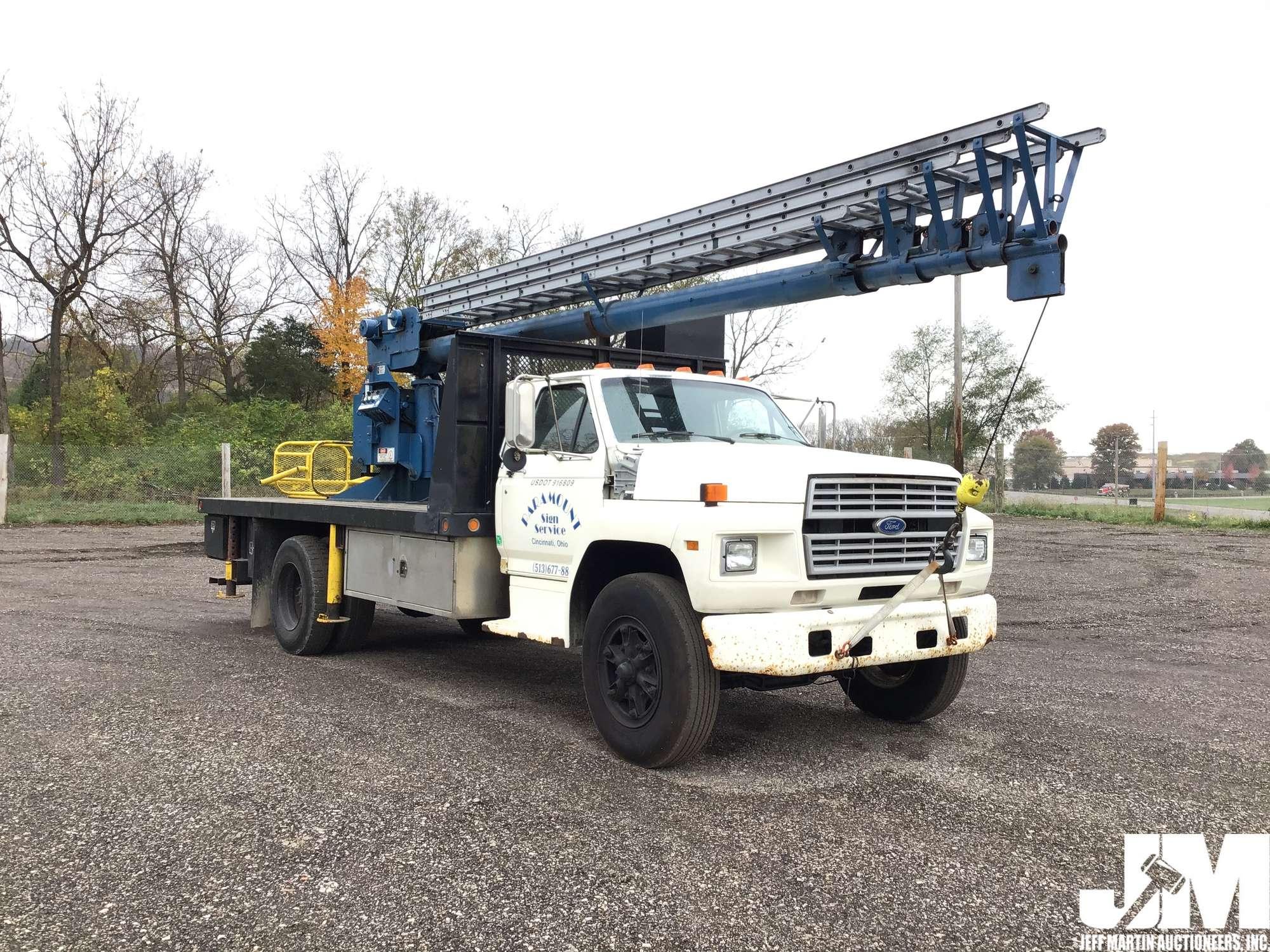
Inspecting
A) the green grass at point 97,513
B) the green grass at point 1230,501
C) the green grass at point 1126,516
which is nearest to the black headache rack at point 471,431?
the green grass at point 97,513

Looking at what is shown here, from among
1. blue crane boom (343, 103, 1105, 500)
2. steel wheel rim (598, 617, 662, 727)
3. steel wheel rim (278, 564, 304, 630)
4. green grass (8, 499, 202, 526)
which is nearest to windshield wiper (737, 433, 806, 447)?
blue crane boom (343, 103, 1105, 500)

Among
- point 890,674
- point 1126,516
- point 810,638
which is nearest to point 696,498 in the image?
point 810,638

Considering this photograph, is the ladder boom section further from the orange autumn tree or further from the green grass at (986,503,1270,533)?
the orange autumn tree

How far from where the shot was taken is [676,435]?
6.11 meters

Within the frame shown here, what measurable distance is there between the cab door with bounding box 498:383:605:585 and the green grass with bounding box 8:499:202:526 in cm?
2030

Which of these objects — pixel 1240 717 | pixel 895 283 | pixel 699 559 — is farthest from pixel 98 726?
pixel 1240 717

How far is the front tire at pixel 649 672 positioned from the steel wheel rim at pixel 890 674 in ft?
5.22

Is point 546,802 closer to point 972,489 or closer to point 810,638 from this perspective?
point 810,638

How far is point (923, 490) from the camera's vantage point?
18.3ft

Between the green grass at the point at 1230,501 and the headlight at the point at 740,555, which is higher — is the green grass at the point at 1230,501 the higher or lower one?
the lower one

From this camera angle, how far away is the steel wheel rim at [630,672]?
523 cm

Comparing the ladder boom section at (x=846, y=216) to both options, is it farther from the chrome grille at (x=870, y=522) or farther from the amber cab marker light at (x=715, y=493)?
the amber cab marker light at (x=715, y=493)

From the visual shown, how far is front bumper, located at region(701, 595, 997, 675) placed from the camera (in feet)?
15.9

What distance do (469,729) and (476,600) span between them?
1.07m
